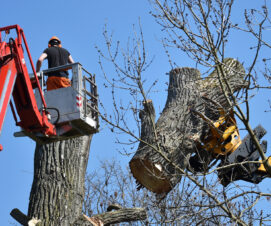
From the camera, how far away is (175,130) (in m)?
9.70

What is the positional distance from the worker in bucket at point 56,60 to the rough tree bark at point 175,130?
1.47m

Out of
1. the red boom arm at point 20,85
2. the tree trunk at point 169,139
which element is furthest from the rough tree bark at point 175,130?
the red boom arm at point 20,85

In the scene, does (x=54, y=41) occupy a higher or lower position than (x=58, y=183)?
higher

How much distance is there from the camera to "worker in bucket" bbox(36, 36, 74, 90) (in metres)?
8.96

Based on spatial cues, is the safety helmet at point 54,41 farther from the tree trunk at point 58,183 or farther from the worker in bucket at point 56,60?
the tree trunk at point 58,183

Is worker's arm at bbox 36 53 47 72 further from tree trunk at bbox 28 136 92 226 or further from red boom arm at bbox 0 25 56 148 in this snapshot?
tree trunk at bbox 28 136 92 226

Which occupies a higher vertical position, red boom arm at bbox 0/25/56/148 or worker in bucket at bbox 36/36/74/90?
worker in bucket at bbox 36/36/74/90

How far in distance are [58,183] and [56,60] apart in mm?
2058

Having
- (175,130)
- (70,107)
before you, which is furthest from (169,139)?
(70,107)

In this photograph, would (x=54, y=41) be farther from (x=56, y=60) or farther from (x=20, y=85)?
(x=20, y=85)

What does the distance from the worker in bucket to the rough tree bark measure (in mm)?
1469

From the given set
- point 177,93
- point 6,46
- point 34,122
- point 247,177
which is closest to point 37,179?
point 34,122

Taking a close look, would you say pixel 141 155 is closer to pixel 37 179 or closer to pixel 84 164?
pixel 84 164

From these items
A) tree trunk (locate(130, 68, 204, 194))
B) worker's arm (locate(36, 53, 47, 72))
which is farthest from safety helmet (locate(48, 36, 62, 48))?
tree trunk (locate(130, 68, 204, 194))
